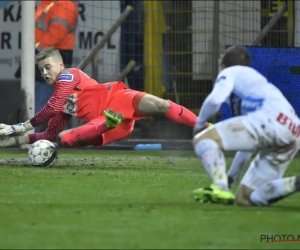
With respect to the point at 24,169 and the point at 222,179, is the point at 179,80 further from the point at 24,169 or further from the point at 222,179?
the point at 222,179

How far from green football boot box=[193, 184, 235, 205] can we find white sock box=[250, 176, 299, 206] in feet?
0.63

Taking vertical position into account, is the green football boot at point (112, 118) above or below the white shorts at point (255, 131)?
below

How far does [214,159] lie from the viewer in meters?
8.01

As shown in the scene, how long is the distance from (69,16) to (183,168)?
17.1 feet

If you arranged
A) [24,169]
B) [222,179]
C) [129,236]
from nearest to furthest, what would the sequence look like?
[129,236] < [222,179] < [24,169]

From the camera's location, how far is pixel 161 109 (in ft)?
39.4

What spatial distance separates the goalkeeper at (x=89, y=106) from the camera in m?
11.9

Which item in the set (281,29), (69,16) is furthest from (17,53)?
(281,29)

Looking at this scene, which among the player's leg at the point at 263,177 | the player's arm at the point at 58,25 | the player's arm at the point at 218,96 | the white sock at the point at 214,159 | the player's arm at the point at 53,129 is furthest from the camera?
the player's arm at the point at 58,25

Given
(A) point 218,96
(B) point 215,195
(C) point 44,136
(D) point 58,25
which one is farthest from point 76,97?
(D) point 58,25

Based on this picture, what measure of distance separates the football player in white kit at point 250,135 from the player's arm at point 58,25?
8596 mm

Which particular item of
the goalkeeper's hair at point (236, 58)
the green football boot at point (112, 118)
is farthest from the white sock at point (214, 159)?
the green football boot at point (112, 118)

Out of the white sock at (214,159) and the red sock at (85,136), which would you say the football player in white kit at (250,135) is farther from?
the red sock at (85,136)

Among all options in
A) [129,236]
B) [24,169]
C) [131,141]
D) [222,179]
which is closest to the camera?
[129,236]
